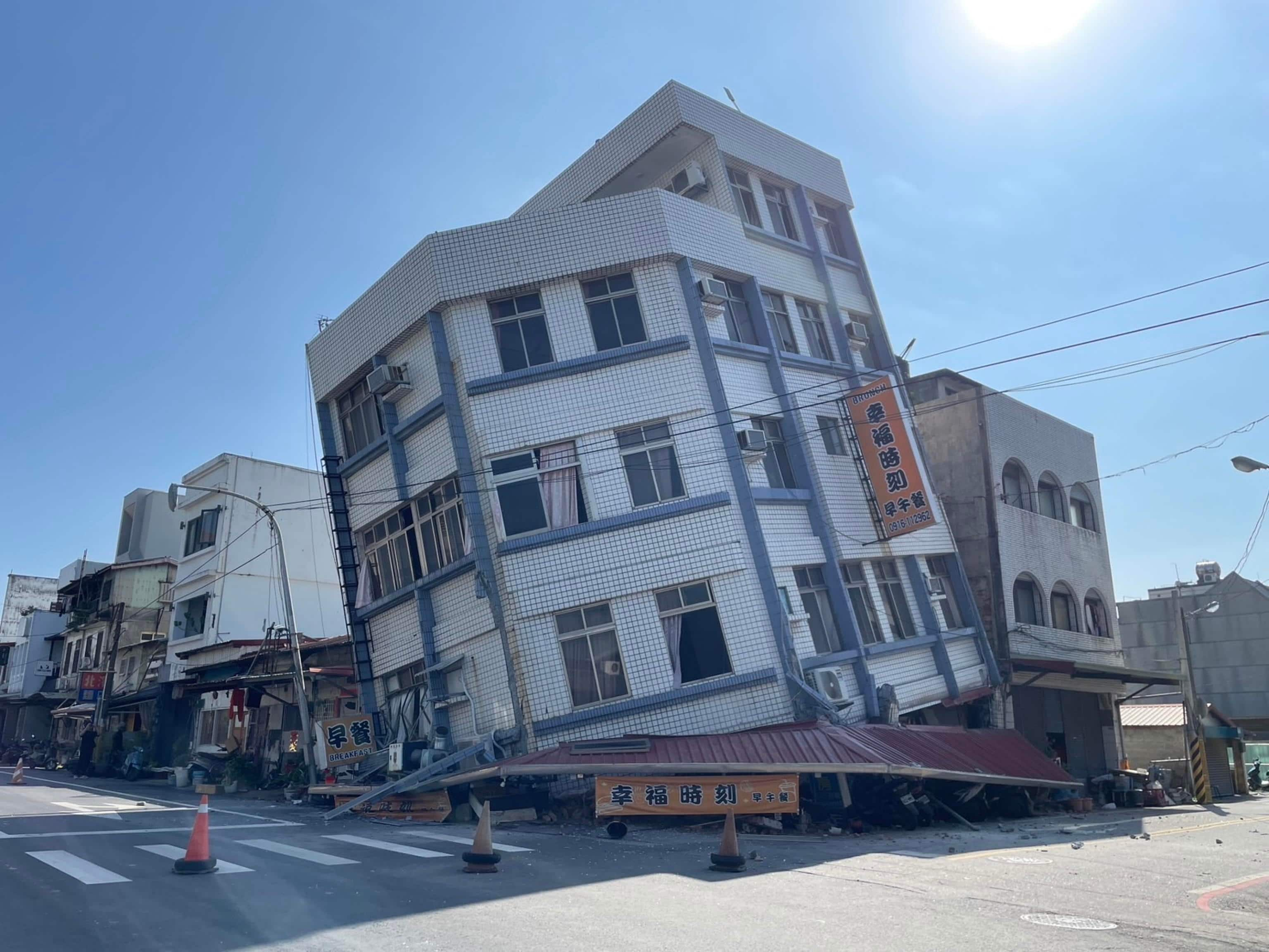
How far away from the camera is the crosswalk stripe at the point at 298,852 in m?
10.6

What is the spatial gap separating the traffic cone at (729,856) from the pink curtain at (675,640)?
655 cm

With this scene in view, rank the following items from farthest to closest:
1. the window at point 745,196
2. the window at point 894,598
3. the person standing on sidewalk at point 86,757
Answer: the person standing on sidewalk at point 86,757 < the window at point 745,196 < the window at point 894,598

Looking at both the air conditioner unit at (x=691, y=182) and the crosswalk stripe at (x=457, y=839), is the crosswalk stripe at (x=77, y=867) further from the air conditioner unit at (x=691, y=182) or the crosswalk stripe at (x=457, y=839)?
the air conditioner unit at (x=691, y=182)

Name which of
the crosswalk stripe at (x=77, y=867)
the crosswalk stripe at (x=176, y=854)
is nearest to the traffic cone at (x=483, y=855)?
the crosswalk stripe at (x=176, y=854)

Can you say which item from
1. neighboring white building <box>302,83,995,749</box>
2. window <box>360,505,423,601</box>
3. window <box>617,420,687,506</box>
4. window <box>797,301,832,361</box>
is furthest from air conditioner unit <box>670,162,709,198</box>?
window <box>360,505,423,601</box>

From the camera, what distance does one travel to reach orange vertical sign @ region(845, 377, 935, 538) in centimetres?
1889

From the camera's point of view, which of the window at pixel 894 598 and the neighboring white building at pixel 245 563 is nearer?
the window at pixel 894 598

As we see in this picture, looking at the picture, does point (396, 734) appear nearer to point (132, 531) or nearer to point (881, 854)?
point (881, 854)

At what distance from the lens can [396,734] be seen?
20.5 meters

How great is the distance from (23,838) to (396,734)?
8889 millimetres

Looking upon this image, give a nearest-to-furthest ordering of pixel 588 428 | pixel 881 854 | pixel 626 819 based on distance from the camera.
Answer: pixel 881 854 < pixel 626 819 < pixel 588 428

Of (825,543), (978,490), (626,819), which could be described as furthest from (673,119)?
(626,819)

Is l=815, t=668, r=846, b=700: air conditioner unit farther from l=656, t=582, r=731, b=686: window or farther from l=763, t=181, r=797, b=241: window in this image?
l=763, t=181, r=797, b=241: window

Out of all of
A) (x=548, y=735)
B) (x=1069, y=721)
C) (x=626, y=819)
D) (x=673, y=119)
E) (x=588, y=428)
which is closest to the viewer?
(x=626, y=819)
